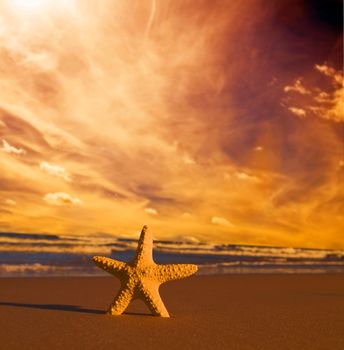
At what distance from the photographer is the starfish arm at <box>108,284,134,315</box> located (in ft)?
17.0

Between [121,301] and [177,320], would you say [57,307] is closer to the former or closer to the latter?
A: [121,301]

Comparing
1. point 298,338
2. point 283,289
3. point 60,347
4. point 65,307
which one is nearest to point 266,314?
point 298,338

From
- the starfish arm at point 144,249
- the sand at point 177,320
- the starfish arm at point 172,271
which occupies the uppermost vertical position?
the starfish arm at point 144,249

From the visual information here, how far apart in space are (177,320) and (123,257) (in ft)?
54.6

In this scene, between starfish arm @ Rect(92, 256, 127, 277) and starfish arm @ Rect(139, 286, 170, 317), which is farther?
starfish arm @ Rect(92, 256, 127, 277)

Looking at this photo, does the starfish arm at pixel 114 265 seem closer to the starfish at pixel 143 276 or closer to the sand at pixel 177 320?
the starfish at pixel 143 276

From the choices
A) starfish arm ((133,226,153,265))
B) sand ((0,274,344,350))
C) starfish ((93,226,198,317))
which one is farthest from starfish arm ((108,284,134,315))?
starfish arm ((133,226,153,265))

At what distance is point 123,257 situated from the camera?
21328 millimetres

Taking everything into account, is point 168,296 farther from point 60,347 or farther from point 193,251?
point 193,251

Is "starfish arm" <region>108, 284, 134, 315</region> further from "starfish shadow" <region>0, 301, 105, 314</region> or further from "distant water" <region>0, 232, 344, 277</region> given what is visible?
"distant water" <region>0, 232, 344, 277</region>

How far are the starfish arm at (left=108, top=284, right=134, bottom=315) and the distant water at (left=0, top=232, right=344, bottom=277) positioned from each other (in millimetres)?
6214

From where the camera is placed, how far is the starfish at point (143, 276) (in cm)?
520

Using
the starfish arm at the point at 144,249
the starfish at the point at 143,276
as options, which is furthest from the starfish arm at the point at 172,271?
the starfish arm at the point at 144,249

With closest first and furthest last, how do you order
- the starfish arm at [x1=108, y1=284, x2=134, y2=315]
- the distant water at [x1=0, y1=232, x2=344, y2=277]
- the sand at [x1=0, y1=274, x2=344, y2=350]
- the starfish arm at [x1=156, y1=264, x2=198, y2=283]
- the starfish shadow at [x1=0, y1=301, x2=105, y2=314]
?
1. the sand at [x1=0, y1=274, x2=344, y2=350]
2. the starfish arm at [x1=108, y1=284, x2=134, y2=315]
3. the starfish arm at [x1=156, y1=264, x2=198, y2=283]
4. the starfish shadow at [x1=0, y1=301, x2=105, y2=314]
5. the distant water at [x1=0, y1=232, x2=344, y2=277]
